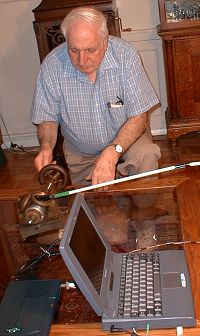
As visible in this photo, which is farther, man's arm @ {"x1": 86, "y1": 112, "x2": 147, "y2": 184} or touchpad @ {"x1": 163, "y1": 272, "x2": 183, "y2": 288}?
man's arm @ {"x1": 86, "y1": 112, "x2": 147, "y2": 184}

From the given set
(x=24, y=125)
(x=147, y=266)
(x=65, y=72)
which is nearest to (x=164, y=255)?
(x=147, y=266)

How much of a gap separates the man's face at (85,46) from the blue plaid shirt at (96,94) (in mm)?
89

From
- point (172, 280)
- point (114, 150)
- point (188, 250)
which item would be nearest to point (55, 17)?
point (114, 150)

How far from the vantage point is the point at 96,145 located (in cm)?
211

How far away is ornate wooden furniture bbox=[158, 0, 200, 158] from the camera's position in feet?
8.81

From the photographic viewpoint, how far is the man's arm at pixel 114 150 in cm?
163

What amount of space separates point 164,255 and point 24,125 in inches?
99.6

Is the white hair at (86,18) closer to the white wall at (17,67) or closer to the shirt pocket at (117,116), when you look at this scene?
the shirt pocket at (117,116)

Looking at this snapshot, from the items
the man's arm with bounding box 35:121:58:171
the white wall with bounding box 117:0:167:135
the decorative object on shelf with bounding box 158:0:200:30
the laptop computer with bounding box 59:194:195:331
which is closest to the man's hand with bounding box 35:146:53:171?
the man's arm with bounding box 35:121:58:171

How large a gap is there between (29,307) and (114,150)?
0.90 m

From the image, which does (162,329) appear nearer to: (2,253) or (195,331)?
(195,331)

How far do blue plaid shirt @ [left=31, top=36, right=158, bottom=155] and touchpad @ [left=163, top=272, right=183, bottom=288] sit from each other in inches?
40.6

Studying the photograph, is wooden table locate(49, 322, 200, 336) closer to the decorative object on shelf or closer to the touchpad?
the touchpad

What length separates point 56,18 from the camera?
8.97 feet
